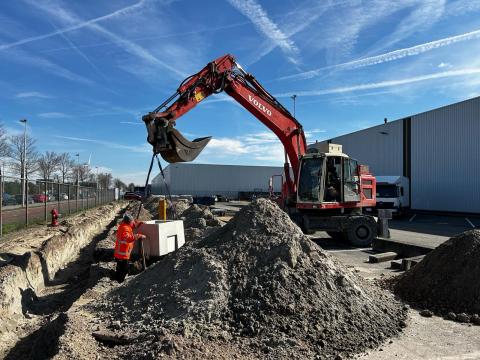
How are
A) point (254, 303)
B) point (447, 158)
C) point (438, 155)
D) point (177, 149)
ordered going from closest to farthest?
1. point (254, 303)
2. point (177, 149)
3. point (447, 158)
4. point (438, 155)

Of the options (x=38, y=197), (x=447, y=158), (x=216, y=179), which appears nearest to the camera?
(x=38, y=197)

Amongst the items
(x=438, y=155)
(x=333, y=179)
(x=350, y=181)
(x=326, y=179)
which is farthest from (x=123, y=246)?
(x=438, y=155)

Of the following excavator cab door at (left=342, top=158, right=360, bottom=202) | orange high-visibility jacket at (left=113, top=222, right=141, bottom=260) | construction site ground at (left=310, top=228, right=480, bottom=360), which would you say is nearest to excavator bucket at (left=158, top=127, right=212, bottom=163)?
orange high-visibility jacket at (left=113, top=222, right=141, bottom=260)

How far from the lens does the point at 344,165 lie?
14094 mm

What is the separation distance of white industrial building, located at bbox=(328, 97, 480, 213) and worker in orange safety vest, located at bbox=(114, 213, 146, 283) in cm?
2552

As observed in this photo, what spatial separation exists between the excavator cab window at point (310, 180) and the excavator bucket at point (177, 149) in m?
6.36

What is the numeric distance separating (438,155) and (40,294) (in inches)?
1142

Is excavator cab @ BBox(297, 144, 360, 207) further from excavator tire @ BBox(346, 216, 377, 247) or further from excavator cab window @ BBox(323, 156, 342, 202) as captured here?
excavator tire @ BBox(346, 216, 377, 247)

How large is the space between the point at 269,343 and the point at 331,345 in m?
0.76

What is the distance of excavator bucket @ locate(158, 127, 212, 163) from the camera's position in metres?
8.43

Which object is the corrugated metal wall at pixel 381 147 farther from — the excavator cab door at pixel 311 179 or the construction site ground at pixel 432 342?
the construction site ground at pixel 432 342

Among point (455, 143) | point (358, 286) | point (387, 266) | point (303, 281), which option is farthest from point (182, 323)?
point (455, 143)

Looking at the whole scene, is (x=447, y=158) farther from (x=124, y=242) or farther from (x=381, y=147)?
(x=124, y=242)

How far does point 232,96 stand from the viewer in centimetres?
1297
